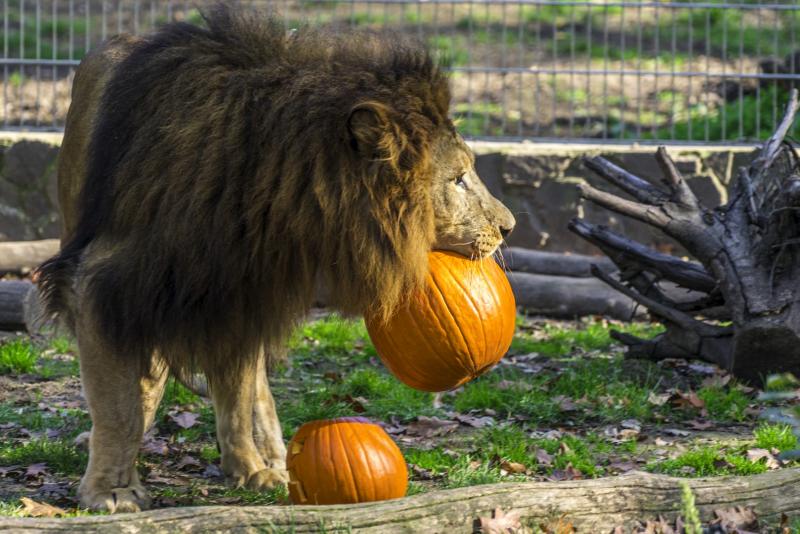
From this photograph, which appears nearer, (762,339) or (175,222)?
(175,222)

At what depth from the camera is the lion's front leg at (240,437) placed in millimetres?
4672

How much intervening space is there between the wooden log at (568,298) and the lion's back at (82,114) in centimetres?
364

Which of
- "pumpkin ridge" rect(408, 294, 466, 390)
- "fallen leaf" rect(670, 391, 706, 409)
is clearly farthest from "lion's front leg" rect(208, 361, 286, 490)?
"fallen leaf" rect(670, 391, 706, 409)

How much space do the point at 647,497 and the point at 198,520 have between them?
4.59 feet

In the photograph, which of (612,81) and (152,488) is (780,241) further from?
(612,81)

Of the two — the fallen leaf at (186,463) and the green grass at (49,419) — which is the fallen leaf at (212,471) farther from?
the green grass at (49,419)

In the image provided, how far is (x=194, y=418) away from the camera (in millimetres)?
5668

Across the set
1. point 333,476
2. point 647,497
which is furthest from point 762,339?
point 333,476

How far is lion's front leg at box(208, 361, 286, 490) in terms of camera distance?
467 centimetres

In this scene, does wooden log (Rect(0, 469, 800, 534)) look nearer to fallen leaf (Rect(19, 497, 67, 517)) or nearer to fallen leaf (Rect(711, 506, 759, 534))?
fallen leaf (Rect(711, 506, 759, 534))

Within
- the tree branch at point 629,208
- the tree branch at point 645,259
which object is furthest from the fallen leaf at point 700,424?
the tree branch at point 629,208

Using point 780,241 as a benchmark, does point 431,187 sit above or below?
above

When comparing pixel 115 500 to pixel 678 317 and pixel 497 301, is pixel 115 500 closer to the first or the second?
pixel 497 301

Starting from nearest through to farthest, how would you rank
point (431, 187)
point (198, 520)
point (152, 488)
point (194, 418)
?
point (198, 520) < point (431, 187) < point (152, 488) < point (194, 418)
